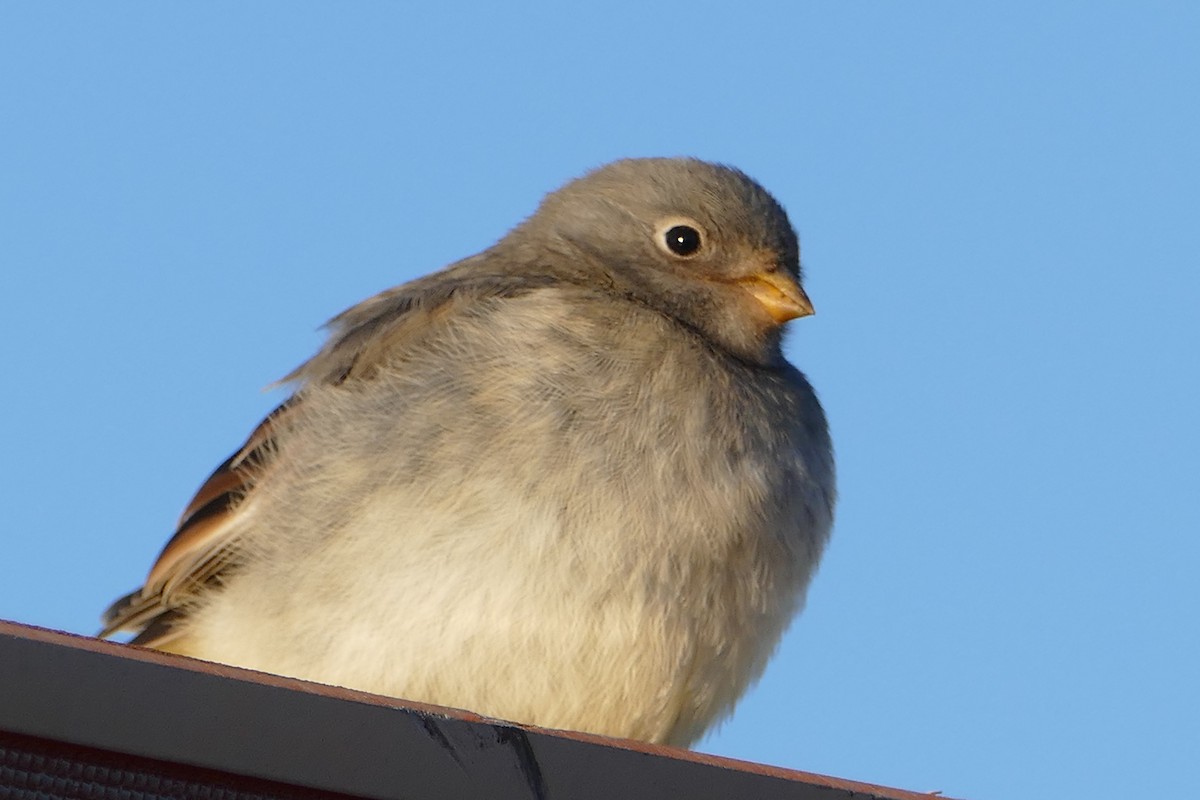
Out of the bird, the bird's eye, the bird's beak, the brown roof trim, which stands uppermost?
the bird's eye

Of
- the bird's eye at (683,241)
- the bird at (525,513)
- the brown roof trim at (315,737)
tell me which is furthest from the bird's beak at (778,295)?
the brown roof trim at (315,737)

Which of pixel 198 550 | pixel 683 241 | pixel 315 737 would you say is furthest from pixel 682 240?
pixel 315 737

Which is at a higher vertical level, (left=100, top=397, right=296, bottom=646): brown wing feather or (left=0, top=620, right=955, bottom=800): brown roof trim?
(left=100, top=397, right=296, bottom=646): brown wing feather

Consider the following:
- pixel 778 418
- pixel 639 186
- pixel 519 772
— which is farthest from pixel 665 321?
pixel 519 772

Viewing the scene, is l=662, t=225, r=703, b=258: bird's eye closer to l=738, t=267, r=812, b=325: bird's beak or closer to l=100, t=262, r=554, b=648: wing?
l=738, t=267, r=812, b=325: bird's beak

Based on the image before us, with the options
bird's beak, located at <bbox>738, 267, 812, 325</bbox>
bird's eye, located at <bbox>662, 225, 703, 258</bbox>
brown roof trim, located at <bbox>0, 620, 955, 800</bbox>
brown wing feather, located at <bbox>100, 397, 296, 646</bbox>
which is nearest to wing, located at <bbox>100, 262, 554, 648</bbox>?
brown wing feather, located at <bbox>100, 397, 296, 646</bbox>

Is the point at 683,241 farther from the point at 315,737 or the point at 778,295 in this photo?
the point at 315,737
